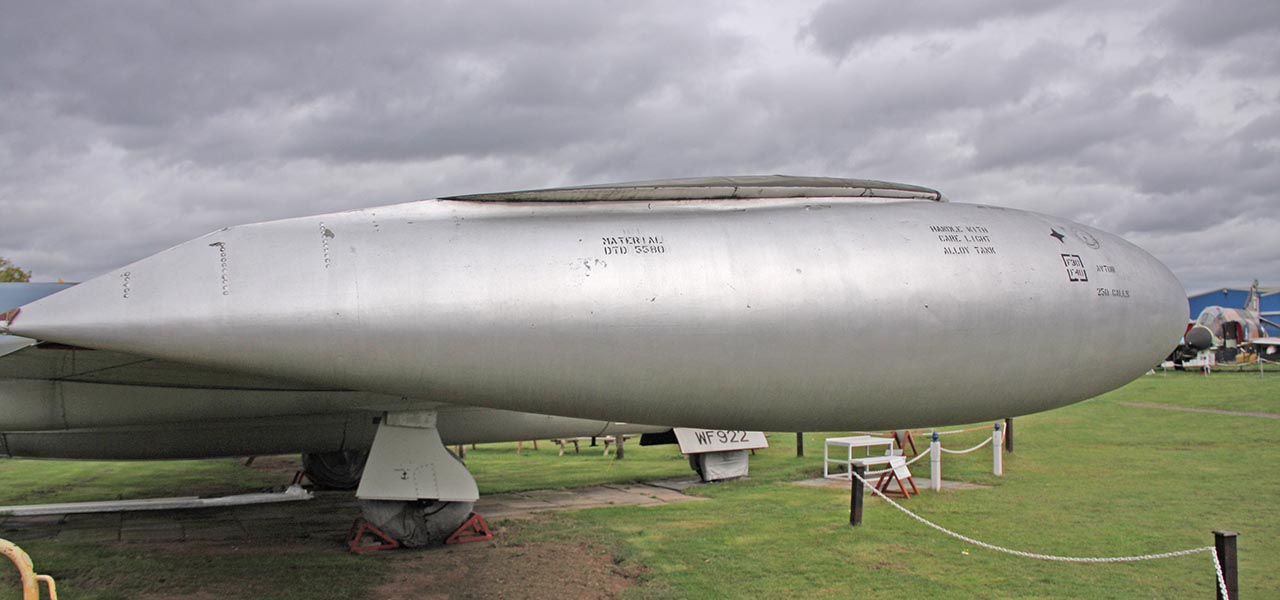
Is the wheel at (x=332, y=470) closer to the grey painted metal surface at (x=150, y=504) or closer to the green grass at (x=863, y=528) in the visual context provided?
the grey painted metal surface at (x=150, y=504)

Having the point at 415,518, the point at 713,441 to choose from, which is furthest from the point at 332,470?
the point at 713,441

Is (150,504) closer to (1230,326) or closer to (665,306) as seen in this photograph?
(665,306)

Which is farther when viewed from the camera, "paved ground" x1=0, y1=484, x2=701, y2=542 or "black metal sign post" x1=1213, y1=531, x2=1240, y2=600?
"paved ground" x1=0, y1=484, x2=701, y2=542

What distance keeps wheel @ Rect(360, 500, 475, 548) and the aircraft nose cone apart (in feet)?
114

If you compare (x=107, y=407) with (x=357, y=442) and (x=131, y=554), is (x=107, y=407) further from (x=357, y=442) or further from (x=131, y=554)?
(x=357, y=442)

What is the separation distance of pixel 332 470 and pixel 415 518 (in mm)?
4669

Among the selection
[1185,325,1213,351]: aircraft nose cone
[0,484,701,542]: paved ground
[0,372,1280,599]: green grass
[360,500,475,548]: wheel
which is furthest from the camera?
[1185,325,1213,351]: aircraft nose cone

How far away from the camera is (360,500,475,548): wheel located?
8.25 meters

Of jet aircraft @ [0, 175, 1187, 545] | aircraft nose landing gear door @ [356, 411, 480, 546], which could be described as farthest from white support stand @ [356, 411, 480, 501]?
jet aircraft @ [0, 175, 1187, 545]

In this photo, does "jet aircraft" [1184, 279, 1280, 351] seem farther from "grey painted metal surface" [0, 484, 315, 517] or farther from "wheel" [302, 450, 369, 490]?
"grey painted metal surface" [0, 484, 315, 517]

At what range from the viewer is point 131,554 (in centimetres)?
807

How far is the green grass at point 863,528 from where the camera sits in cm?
684

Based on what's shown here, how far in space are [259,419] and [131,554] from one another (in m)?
1.66

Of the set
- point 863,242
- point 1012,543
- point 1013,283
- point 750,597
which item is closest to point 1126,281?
point 1013,283
